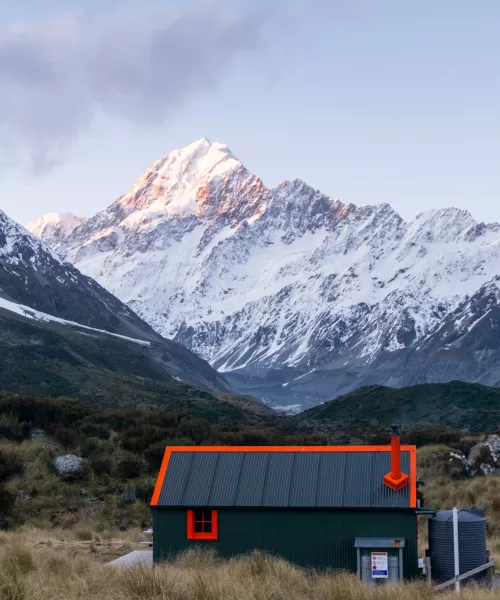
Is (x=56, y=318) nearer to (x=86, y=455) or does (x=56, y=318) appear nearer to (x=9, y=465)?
(x=86, y=455)

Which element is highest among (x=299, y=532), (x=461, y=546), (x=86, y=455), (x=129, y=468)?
(x=86, y=455)

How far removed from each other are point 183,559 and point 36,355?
83.4 meters

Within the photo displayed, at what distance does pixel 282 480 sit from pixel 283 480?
0.02 metres

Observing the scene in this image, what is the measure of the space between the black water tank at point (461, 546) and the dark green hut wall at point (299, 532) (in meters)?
0.46

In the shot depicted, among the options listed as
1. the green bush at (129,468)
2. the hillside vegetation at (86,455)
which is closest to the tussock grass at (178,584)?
the hillside vegetation at (86,455)

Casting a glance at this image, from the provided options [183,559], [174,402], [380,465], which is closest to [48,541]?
[183,559]

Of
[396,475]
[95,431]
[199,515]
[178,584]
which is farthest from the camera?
[95,431]

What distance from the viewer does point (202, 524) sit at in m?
19.0

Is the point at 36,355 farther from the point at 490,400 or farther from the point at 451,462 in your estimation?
the point at 451,462

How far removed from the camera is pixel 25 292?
168 m

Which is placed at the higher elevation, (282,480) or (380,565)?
(282,480)

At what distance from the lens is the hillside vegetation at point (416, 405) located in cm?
8729

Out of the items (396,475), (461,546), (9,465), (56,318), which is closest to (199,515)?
(396,475)

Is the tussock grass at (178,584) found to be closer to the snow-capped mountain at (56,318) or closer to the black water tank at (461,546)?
the black water tank at (461,546)
